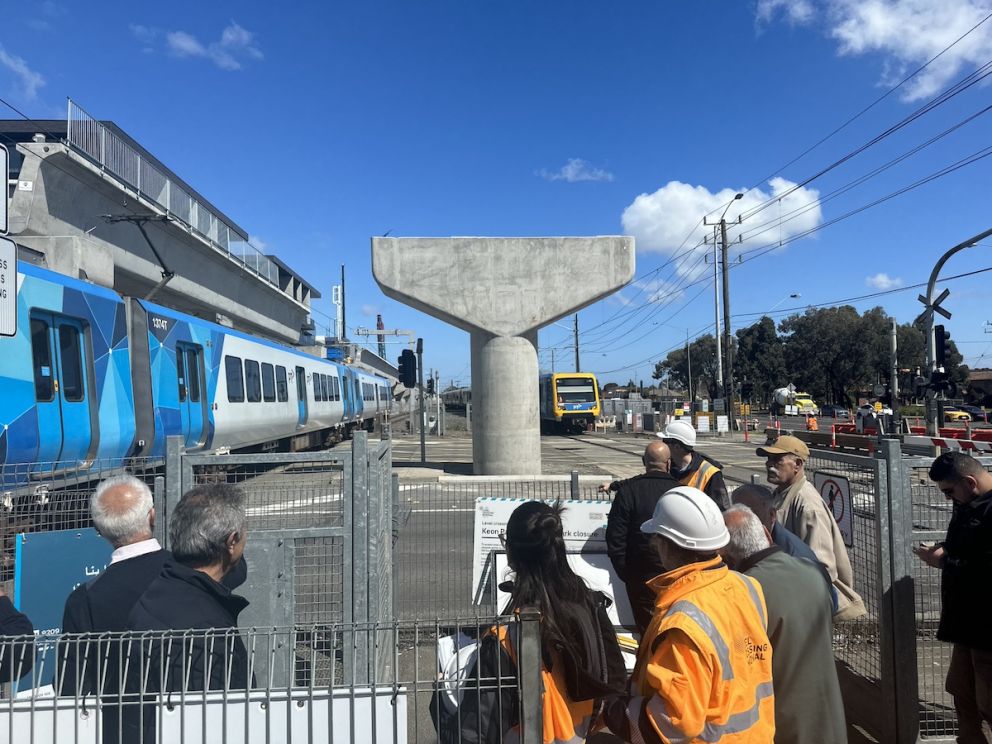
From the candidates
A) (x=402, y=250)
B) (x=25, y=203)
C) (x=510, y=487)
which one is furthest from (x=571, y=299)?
(x=25, y=203)

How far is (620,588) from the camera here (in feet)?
15.2

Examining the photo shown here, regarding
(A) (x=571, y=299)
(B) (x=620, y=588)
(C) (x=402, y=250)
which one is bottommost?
(B) (x=620, y=588)

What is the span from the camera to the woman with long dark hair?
2.27 meters

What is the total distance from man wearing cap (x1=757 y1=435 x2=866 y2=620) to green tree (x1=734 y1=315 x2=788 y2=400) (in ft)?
249

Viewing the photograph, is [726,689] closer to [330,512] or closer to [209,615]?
[209,615]

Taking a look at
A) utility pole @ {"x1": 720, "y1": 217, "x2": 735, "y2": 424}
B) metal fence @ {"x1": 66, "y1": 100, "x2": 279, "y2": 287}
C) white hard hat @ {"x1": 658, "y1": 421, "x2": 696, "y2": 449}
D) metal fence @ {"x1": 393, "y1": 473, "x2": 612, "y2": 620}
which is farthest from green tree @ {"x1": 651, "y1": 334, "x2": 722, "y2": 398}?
white hard hat @ {"x1": 658, "y1": 421, "x2": 696, "y2": 449}

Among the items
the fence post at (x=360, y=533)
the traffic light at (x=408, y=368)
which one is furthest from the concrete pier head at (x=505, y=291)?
the fence post at (x=360, y=533)

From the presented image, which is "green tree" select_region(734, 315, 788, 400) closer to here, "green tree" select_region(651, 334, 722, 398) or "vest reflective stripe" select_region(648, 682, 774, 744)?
"green tree" select_region(651, 334, 722, 398)

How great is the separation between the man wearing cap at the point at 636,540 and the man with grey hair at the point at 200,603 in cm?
230

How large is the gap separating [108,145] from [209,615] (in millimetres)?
20065

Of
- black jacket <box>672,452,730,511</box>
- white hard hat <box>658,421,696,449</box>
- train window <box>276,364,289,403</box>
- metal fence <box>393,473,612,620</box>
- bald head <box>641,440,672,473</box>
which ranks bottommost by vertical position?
metal fence <box>393,473,612,620</box>

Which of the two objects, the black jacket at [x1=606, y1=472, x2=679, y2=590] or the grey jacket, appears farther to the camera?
the black jacket at [x1=606, y1=472, x2=679, y2=590]

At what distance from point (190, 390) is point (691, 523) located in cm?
1265

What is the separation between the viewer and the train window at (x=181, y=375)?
12.9 m
